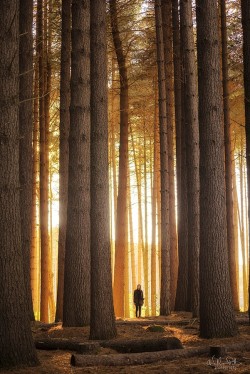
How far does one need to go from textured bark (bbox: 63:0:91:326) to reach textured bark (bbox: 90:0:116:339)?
1.14 meters

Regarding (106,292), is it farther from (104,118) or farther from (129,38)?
(129,38)

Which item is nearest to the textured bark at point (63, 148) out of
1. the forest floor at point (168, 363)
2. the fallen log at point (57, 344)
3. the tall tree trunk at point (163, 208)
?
the tall tree trunk at point (163, 208)

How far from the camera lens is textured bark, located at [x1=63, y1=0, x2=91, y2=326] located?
1163 centimetres

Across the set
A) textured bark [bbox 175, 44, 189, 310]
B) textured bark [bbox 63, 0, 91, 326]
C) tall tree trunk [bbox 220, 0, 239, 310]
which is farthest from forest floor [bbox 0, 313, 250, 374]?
tall tree trunk [bbox 220, 0, 239, 310]

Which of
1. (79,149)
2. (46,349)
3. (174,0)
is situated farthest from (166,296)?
(174,0)

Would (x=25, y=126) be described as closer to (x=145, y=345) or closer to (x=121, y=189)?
(x=121, y=189)

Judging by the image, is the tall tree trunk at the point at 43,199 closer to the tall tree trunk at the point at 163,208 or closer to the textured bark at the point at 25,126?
the tall tree trunk at the point at 163,208

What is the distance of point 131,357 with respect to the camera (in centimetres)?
776

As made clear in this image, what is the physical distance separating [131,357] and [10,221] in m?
2.57

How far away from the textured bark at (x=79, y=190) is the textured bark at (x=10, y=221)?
4019 mm

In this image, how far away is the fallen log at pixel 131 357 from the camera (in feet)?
24.7

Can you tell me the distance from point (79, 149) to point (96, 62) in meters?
2.02

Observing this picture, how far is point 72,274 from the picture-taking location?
11.8 meters
